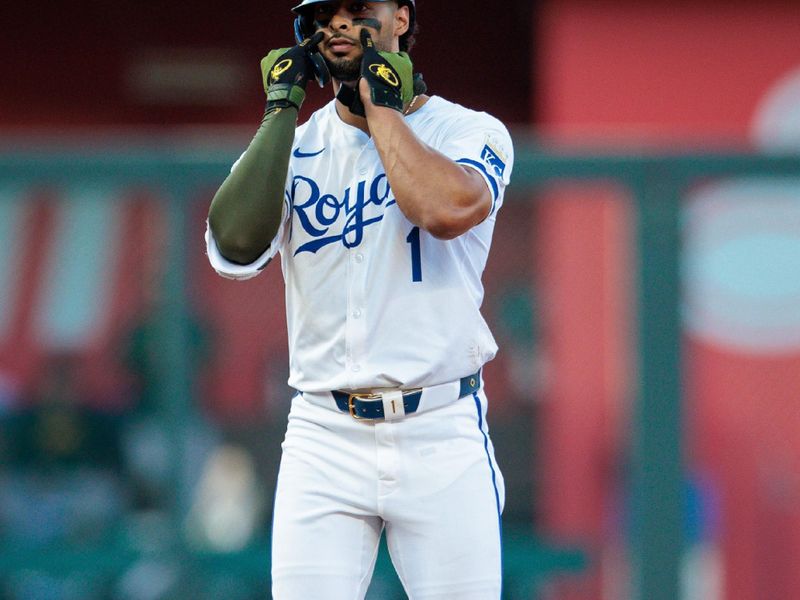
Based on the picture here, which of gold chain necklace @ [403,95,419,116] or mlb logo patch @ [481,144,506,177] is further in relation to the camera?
gold chain necklace @ [403,95,419,116]

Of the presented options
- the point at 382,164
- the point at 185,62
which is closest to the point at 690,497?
the point at 382,164

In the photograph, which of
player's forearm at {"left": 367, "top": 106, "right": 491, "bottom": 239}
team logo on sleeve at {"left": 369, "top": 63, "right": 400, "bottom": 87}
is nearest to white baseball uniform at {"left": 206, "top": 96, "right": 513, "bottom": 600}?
player's forearm at {"left": 367, "top": 106, "right": 491, "bottom": 239}

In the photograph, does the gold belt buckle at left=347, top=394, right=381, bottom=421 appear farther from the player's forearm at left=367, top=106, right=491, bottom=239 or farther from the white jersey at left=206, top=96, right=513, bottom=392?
the player's forearm at left=367, top=106, right=491, bottom=239

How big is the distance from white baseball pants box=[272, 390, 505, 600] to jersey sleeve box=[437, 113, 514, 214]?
1.61 ft

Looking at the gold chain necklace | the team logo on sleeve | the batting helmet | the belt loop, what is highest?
the batting helmet

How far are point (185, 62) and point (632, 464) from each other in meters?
4.75

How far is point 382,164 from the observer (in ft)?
9.07

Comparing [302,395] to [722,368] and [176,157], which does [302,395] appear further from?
[722,368]

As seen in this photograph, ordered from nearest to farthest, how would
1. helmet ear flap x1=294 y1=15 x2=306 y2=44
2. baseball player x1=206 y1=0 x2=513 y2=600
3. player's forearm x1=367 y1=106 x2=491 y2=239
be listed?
1. player's forearm x1=367 y1=106 x2=491 y2=239
2. baseball player x1=206 y1=0 x2=513 y2=600
3. helmet ear flap x1=294 y1=15 x2=306 y2=44

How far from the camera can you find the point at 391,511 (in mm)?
2789

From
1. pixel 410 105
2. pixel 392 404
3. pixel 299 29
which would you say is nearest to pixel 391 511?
pixel 392 404

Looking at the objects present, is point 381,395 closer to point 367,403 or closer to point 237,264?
point 367,403

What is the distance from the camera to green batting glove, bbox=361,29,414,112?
2.70 meters

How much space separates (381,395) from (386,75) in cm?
65
